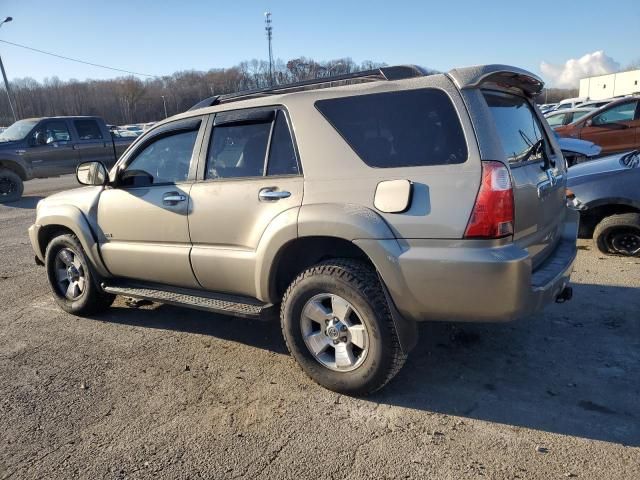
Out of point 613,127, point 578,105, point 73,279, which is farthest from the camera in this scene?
point 578,105

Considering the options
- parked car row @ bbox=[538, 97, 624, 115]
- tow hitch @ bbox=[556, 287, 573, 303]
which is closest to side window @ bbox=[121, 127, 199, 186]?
tow hitch @ bbox=[556, 287, 573, 303]

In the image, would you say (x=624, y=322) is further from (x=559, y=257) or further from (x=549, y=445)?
(x=549, y=445)

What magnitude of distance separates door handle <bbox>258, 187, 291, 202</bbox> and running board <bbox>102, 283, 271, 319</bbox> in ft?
2.39

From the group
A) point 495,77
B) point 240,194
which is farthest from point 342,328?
point 495,77

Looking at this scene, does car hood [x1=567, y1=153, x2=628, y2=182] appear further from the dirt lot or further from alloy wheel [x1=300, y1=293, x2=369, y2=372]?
alloy wheel [x1=300, y1=293, x2=369, y2=372]

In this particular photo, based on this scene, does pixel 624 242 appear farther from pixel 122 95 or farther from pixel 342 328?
pixel 122 95

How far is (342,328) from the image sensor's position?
3148 millimetres

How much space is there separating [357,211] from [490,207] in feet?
2.40

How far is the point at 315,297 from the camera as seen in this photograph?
10.4 ft

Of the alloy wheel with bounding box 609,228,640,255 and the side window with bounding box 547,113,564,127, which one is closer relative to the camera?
the alloy wheel with bounding box 609,228,640,255

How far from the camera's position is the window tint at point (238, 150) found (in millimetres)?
3500

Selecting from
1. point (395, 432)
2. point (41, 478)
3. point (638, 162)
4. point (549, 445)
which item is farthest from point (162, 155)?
point (638, 162)

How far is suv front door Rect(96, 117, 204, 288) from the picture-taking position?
12.6ft

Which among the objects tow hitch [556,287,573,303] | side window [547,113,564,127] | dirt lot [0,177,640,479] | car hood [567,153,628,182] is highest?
side window [547,113,564,127]
